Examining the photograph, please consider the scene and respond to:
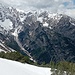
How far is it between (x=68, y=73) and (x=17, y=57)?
101m

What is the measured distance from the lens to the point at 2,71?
4950 centimetres

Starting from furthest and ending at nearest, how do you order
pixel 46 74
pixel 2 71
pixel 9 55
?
pixel 9 55 < pixel 46 74 < pixel 2 71

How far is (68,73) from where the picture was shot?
278 feet

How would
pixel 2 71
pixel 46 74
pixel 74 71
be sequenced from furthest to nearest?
pixel 46 74
pixel 74 71
pixel 2 71

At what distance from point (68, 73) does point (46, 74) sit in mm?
11912

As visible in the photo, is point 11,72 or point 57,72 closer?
point 11,72

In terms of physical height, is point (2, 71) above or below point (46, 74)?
above

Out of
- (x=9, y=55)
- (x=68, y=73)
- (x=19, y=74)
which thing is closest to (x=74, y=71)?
(x=68, y=73)

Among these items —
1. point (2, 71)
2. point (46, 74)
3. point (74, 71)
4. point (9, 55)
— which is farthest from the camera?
point (9, 55)

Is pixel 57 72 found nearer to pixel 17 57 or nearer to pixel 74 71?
pixel 74 71

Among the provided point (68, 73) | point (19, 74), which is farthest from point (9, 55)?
point (19, 74)

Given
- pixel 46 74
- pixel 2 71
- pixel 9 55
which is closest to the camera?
pixel 2 71

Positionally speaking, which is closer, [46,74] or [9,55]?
[46,74]

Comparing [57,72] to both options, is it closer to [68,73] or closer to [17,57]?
[68,73]
